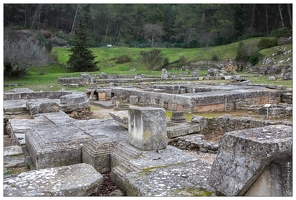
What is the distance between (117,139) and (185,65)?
36.8 metres

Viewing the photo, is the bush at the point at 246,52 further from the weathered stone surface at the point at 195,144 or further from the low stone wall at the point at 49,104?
the weathered stone surface at the point at 195,144

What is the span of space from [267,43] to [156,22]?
32041 mm

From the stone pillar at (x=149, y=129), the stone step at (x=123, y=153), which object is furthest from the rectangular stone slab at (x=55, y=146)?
the stone pillar at (x=149, y=129)

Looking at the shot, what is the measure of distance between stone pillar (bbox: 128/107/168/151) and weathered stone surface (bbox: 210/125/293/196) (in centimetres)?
161

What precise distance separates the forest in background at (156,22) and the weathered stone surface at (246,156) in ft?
152

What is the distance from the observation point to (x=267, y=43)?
131ft

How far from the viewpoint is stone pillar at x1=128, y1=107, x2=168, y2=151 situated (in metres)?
4.87

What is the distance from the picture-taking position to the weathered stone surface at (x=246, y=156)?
2.87m

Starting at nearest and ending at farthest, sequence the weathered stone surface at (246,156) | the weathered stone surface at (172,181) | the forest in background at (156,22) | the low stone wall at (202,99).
→ the weathered stone surface at (246,156)
the weathered stone surface at (172,181)
the low stone wall at (202,99)
the forest in background at (156,22)

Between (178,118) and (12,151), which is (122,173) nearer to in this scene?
(12,151)

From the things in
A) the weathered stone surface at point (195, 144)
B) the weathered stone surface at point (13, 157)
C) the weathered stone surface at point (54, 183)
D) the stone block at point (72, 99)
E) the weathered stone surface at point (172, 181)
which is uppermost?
the stone block at point (72, 99)

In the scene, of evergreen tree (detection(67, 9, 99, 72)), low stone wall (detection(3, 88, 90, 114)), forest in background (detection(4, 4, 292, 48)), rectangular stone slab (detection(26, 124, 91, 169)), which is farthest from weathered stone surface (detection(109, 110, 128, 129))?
forest in background (detection(4, 4, 292, 48))

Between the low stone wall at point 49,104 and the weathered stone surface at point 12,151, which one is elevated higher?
the low stone wall at point 49,104

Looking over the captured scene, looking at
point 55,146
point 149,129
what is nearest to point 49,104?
point 55,146
